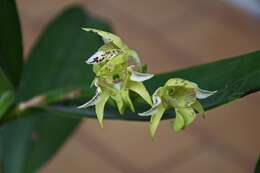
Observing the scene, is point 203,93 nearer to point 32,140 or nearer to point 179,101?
point 179,101

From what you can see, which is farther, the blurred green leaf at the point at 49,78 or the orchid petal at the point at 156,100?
the blurred green leaf at the point at 49,78

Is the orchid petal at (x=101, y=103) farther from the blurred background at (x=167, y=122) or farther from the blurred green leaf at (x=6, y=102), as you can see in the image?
the blurred background at (x=167, y=122)

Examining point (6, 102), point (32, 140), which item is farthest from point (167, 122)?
point (6, 102)

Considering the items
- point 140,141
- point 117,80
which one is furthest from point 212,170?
point 117,80

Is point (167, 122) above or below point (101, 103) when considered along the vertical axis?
below

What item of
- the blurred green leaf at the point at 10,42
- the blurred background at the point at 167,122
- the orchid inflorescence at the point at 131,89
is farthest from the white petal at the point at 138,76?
the blurred background at the point at 167,122

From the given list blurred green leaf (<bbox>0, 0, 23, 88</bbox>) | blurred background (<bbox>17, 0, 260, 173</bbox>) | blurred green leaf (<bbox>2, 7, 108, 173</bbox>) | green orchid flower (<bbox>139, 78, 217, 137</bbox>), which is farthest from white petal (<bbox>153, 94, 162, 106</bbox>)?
blurred background (<bbox>17, 0, 260, 173</bbox>)
